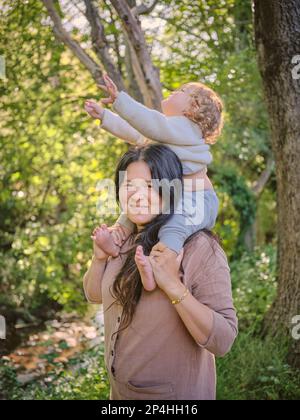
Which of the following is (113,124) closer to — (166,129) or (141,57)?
(166,129)

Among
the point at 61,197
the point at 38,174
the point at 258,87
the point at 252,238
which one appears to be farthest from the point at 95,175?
the point at 252,238

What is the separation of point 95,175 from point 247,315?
7.89 feet

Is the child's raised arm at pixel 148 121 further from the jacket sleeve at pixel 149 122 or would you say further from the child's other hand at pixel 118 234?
the child's other hand at pixel 118 234

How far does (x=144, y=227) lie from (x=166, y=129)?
32cm

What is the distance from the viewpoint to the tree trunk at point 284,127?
3.58 meters

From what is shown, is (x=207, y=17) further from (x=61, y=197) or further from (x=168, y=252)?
(x=168, y=252)

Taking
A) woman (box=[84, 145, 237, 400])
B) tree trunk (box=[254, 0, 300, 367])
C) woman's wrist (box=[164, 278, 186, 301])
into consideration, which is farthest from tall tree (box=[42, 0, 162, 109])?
woman's wrist (box=[164, 278, 186, 301])

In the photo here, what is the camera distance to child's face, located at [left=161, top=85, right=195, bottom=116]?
2.06m

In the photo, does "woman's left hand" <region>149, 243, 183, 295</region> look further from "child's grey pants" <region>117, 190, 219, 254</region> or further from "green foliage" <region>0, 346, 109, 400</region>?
"green foliage" <region>0, 346, 109, 400</region>

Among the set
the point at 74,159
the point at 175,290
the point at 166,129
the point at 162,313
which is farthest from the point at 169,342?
the point at 74,159

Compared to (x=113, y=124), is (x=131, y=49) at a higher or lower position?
higher

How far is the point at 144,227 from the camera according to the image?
1.87 m

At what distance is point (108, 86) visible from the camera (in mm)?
1916

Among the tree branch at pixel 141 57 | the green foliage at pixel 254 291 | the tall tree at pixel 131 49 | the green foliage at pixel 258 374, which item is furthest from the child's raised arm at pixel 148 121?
the green foliage at pixel 254 291
